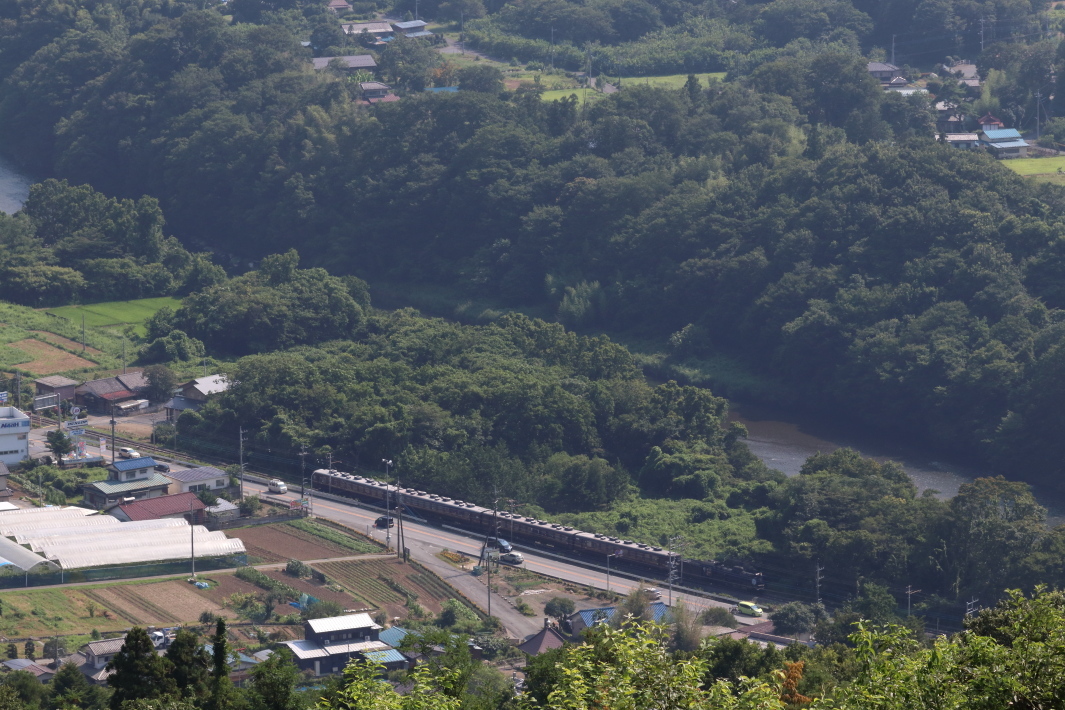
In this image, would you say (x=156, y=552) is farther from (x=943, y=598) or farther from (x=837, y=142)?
(x=837, y=142)

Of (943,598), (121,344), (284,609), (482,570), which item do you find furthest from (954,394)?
(121,344)

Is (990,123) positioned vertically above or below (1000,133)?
above

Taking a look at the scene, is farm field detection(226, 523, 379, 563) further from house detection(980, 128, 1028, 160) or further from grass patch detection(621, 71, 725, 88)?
grass patch detection(621, 71, 725, 88)

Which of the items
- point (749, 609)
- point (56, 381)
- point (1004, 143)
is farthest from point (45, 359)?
point (1004, 143)

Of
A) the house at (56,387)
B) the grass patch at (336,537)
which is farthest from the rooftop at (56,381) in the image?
the grass patch at (336,537)

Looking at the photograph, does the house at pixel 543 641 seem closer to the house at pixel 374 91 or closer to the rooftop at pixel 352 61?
the house at pixel 374 91

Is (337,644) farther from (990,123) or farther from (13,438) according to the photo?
Answer: (990,123)
